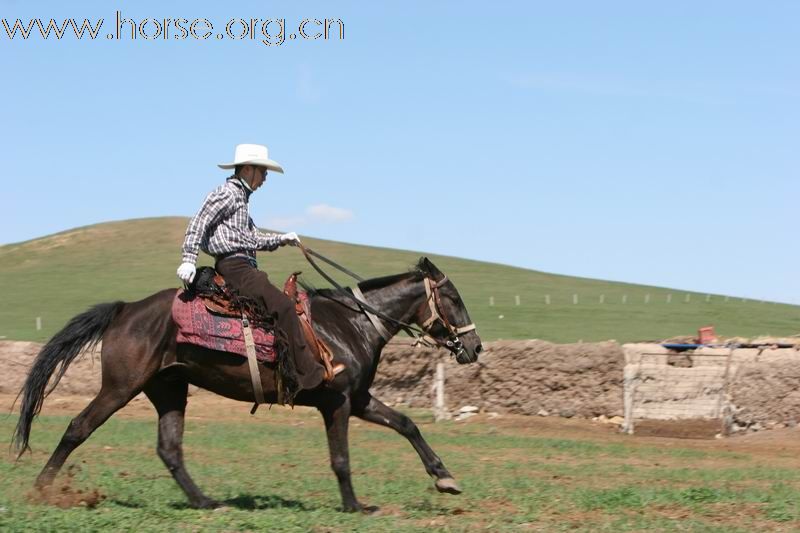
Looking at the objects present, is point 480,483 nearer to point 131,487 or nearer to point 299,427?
point 131,487

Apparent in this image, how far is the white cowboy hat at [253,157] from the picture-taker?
967 centimetres

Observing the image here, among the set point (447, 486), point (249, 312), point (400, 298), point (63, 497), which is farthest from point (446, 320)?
point (63, 497)

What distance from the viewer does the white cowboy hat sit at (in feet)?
31.7

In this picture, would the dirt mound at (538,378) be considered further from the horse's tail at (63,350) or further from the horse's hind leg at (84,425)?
the horse's hind leg at (84,425)

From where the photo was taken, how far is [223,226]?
31.1 ft

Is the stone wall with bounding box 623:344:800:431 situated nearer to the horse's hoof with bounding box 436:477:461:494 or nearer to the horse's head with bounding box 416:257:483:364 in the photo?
the horse's head with bounding box 416:257:483:364

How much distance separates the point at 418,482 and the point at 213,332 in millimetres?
3498

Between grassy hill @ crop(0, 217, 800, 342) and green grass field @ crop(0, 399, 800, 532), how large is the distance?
2163 centimetres

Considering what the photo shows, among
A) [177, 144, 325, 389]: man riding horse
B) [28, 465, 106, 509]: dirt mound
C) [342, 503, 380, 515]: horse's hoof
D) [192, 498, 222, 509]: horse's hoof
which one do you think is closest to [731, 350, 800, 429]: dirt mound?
[342, 503, 380, 515]: horse's hoof

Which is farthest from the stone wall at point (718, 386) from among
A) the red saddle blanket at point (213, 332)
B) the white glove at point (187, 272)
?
the white glove at point (187, 272)

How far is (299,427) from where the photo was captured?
64.8 feet

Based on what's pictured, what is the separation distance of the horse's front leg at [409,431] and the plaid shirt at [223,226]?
1697 millimetres

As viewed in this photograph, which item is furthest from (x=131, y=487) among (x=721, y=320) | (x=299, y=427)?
(x=721, y=320)

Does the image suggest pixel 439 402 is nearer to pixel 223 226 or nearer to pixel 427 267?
pixel 427 267
